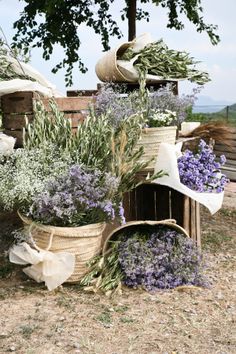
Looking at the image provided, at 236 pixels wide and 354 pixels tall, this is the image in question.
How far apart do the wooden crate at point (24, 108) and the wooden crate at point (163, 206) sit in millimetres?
821

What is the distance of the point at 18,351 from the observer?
126 inches

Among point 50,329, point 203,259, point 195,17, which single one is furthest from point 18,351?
point 195,17

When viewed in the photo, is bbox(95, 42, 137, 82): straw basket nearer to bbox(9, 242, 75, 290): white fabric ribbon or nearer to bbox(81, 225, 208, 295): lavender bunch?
bbox(81, 225, 208, 295): lavender bunch

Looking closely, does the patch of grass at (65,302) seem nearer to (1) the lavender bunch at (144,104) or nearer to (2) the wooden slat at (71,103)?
(1) the lavender bunch at (144,104)

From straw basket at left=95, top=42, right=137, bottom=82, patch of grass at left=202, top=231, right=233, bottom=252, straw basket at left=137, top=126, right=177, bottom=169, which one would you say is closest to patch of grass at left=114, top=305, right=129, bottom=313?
straw basket at left=137, top=126, right=177, bottom=169

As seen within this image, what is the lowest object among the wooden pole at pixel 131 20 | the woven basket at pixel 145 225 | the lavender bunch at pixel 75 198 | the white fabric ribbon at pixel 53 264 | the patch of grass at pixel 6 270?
the patch of grass at pixel 6 270

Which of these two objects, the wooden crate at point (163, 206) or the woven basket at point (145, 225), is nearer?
the woven basket at point (145, 225)

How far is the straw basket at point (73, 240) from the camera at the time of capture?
407cm

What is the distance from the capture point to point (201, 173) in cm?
469

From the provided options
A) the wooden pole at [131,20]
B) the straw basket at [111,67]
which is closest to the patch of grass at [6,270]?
the straw basket at [111,67]

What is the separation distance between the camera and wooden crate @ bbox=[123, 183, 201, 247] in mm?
4789

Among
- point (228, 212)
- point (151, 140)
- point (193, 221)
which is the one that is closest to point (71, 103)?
point (151, 140)

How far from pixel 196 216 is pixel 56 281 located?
53.0 inches

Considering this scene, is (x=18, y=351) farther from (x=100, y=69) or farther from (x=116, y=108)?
(x=100, y=69)
